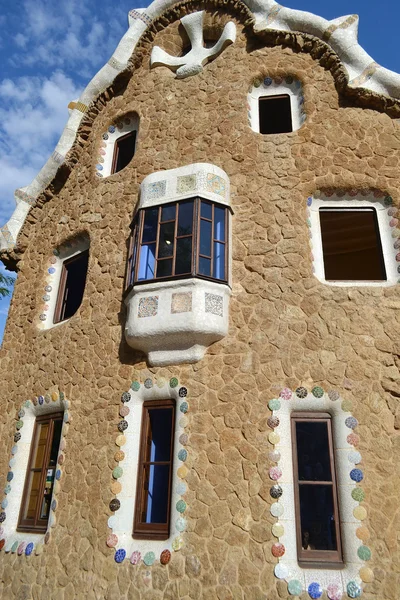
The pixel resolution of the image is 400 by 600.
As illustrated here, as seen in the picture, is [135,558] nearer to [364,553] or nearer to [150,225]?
[364,553]

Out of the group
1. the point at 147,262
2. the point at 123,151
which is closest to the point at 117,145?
the point at 123,151

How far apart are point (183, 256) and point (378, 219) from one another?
2.50 m

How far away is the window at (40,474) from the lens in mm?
6203

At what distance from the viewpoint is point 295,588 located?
4.49m

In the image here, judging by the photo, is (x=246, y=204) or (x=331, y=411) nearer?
(x=331, y=411)

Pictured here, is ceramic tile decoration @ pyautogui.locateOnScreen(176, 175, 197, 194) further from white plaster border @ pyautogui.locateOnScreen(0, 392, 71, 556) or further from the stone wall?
white plaster border @ pyautogui.locateOnScreen(0, 392, 71, 556)

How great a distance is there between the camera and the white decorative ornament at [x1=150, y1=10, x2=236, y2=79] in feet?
25.4

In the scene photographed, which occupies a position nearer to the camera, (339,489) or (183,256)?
(339,489)

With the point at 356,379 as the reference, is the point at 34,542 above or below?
below

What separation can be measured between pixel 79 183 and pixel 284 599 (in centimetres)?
658

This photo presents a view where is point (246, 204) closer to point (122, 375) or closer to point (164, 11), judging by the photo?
point (122, 375)

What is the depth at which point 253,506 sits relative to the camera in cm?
485

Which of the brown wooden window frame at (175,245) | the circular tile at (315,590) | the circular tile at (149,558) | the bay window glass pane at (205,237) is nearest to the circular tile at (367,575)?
the circular tile at (315,590)

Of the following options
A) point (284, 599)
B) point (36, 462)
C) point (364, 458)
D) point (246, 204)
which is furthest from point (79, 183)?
point (284, 599)
